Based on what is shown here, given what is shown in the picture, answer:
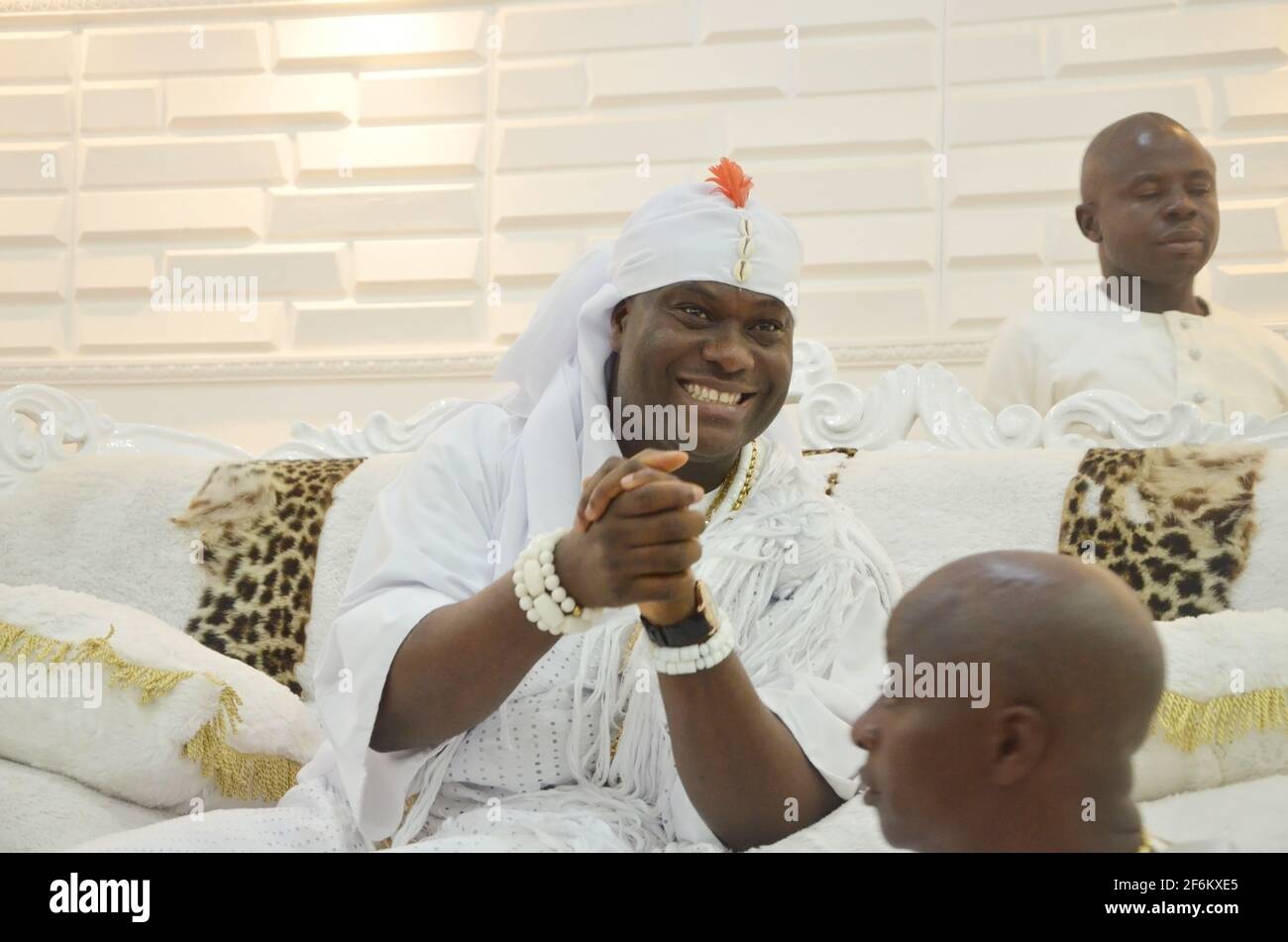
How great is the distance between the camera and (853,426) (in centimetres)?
306

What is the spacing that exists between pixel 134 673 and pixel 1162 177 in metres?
2.28

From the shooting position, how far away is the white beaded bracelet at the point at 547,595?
165 cm

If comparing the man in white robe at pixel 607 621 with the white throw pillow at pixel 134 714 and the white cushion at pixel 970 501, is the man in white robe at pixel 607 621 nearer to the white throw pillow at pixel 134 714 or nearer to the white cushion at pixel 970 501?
the white throw pillow at pixel 134 714

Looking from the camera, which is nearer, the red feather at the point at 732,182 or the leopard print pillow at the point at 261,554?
the red feather at the point at 732,182

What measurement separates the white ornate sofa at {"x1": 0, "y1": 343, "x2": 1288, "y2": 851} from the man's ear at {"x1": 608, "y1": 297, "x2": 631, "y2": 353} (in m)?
0.69

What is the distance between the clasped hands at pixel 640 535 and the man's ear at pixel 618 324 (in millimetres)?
562

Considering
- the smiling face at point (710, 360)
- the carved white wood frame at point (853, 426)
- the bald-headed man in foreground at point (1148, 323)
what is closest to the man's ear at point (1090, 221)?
the bald-headed man in foreground at point (1148, 323)

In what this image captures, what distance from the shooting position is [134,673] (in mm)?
2332

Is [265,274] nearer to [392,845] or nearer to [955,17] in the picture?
[955,17]

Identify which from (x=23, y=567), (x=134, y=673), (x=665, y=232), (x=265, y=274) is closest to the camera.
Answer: (x=665, y=232)

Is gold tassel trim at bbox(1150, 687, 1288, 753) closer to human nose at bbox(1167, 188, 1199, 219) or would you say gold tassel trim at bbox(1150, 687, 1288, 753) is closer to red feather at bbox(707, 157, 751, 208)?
red feather at bbox(707, 157, 751, 208)

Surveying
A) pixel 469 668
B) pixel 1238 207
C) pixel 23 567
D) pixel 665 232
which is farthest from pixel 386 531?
pixel 1238 207

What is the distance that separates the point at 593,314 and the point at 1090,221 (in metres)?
1.78

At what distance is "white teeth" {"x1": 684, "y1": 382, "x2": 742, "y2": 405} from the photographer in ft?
6.70
